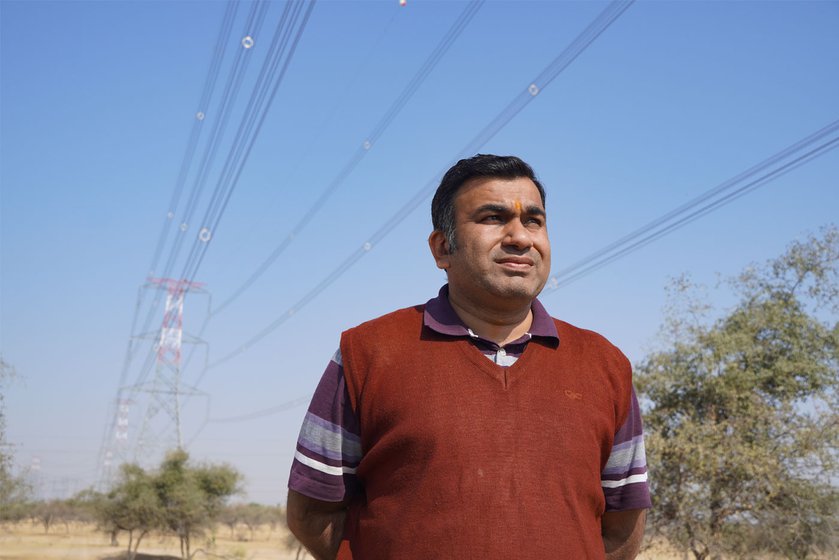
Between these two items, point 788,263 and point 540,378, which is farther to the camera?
point 788,263

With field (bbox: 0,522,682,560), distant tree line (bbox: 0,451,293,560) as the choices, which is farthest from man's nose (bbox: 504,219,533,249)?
distant tree line (bbox: 0,451,293,560)

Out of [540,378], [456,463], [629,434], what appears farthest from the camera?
[629,434]

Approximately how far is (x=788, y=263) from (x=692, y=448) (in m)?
5.39

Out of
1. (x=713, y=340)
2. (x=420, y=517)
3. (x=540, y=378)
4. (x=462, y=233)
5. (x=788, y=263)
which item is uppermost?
(x=788, y=263)

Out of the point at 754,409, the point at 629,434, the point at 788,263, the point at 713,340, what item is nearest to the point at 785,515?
the point at 754,409

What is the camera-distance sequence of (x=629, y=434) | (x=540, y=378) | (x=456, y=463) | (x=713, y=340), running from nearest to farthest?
(x=456, y=463)
(x=540, y=378)
(x=629, y=434)
(x=713, y=340)

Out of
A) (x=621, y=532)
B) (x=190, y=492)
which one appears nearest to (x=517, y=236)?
(x=621, y=532)

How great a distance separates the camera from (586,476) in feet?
8.78

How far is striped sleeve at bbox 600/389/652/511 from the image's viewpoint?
2953 mm

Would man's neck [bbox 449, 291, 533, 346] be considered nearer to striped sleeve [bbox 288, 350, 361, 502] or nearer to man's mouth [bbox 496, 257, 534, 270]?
man's mouth [bbox 496, 257, 534, 270]

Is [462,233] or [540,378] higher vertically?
[462,233]

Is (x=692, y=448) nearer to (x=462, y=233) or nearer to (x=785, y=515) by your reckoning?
(x=785, y=515)

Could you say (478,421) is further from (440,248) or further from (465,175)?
(465,175)

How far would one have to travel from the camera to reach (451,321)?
9.39ft
